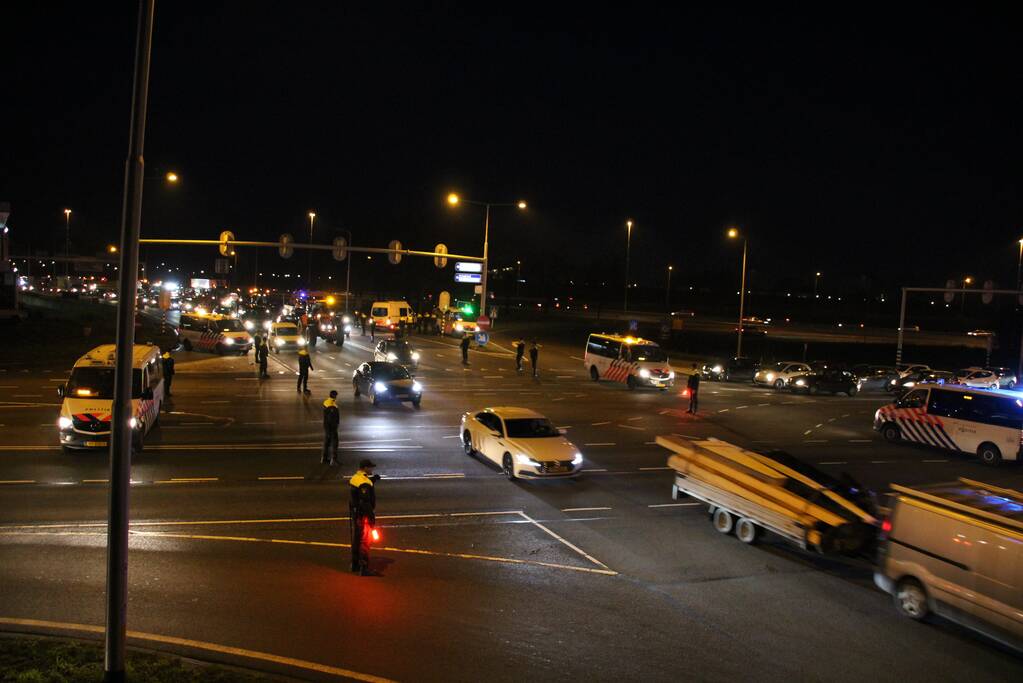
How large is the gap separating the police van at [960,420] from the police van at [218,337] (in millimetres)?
34910

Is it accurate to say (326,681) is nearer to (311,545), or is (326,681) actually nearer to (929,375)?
(311,545)

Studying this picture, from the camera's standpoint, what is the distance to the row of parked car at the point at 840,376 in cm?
4041

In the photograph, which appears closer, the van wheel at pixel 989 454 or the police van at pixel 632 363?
the van wheel at pixel 989 454

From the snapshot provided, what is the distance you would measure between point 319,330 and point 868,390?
36375mm

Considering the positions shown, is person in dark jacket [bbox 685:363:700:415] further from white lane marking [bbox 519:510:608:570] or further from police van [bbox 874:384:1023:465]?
white lane marking [bbox 519:510:608:570]

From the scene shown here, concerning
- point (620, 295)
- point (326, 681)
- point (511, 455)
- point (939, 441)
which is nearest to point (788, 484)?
point (511, 455)

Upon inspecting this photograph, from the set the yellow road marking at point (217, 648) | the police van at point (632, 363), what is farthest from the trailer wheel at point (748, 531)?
the police van at point (632, 363)

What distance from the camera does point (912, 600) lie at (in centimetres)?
1044

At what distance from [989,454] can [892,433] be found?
340cm

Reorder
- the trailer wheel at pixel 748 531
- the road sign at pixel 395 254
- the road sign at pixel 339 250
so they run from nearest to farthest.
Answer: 1. the trailer wheel at pixel 748 531
2. the road sign at pixel 339 250
3. the road sign at pixel 395 254

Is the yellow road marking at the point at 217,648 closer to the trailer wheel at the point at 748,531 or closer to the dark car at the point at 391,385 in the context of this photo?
the trailer wheel at the point at 748,531

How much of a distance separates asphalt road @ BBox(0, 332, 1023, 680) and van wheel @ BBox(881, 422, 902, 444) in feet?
6.52

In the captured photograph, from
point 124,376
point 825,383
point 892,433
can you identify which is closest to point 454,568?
point 124,376

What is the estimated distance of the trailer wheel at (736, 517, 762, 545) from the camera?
13625 millimetres
